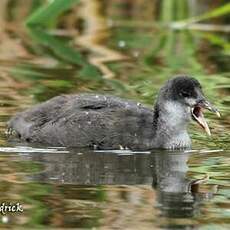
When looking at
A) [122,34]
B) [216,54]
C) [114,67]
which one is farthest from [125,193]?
[122,34]

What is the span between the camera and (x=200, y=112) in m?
10.6

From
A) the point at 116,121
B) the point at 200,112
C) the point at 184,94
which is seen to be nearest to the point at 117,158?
the point at 116,121

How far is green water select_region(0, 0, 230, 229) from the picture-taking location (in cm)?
766

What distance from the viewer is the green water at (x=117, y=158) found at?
766 cm

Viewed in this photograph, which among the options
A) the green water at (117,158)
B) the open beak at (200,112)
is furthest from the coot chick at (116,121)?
the green water at (117,158)

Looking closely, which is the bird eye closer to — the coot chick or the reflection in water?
the coot chick

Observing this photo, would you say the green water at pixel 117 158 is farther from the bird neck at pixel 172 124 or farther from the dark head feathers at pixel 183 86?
the dark head feathers at pixel 183 86

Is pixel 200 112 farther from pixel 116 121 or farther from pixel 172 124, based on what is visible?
pixel 116 121

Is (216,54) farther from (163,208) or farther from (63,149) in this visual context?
(163,208)

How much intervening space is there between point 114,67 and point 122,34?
11.7 feet

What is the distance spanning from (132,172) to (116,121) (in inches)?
47.6

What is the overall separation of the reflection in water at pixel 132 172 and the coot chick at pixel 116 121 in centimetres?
22

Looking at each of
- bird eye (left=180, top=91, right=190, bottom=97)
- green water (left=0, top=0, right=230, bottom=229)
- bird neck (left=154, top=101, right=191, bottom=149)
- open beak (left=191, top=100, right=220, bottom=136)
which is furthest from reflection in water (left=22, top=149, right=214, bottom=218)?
bird eye (left=180, top=91, right=190, bottom=97)

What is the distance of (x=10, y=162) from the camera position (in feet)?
30.6
